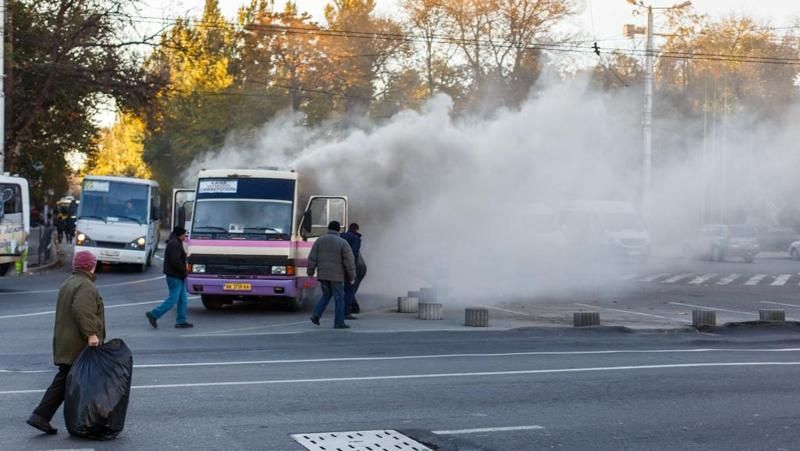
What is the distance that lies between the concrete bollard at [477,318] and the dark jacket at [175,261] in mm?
4894

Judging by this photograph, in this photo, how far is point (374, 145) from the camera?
26656mm

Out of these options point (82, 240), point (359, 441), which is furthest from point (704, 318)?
point (82, 240)

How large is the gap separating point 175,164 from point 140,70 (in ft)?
97.3

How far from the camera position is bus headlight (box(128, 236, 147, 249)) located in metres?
35.2

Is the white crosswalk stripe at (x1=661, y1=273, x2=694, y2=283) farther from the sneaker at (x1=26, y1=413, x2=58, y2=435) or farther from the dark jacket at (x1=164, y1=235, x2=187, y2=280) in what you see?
the sneaker at (x1=26, y1=413, x2=58, y2=435)

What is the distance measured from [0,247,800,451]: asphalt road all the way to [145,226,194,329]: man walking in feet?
1.13

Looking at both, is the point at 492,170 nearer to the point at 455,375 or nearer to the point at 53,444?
the point at 455,375

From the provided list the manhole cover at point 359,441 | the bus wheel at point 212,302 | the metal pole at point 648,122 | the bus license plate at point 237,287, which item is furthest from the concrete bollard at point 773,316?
the metal pole at point 648,122

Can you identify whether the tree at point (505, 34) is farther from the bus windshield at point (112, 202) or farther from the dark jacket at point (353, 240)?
the dark jacket at point (353, 240)

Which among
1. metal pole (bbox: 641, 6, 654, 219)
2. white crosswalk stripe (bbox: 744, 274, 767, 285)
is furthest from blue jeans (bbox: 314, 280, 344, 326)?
metal pole (bbox: 641, 6, 654, 219)

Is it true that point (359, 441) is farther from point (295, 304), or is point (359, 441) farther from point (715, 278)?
point (715, 278)

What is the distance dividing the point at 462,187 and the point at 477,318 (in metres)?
9.56

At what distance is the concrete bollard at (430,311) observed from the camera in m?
20.6

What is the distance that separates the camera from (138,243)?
3534 cm
